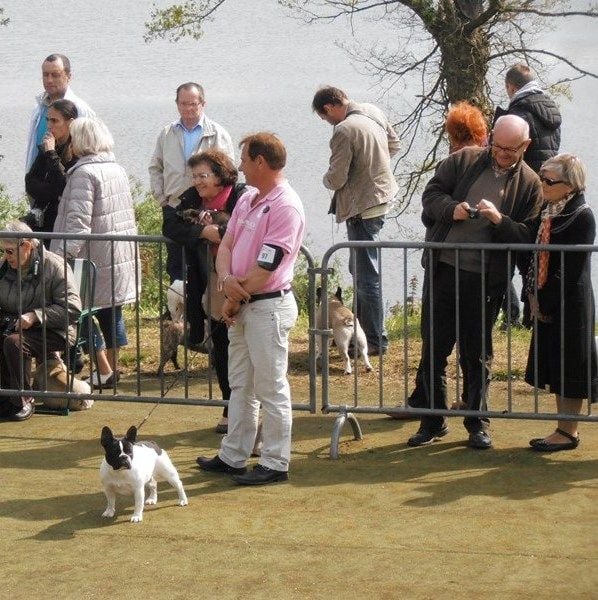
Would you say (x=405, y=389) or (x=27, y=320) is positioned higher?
(x=27, y=320)

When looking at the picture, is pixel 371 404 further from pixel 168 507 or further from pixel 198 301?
pixel 168 507

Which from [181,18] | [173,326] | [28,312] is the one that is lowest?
[173,326]

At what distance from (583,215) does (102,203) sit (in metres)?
2.89

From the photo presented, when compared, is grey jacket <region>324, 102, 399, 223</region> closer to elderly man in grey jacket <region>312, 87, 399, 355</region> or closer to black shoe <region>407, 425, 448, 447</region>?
elderly man in grey jacket <region>312, 87, 399, 355</region>

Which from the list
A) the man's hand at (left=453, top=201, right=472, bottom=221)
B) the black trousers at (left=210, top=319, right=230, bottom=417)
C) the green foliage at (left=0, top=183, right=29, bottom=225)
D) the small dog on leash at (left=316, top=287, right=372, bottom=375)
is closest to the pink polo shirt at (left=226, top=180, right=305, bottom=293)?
the black trousers at (left=210, top=319, right=230, bottom=417)

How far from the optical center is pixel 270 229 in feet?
19.4

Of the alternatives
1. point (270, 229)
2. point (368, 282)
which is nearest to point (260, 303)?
point (270, 229)

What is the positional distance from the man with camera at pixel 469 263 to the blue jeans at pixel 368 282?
139cm

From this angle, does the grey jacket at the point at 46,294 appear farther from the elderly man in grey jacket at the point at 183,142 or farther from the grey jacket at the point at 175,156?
the grey jacket at the point at 175,156

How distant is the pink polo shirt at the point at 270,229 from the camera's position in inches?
232

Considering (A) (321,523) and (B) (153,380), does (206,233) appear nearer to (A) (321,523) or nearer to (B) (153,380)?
(A) (321,523)

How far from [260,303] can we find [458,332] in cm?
121

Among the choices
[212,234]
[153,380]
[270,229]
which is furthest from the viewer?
[153,380]

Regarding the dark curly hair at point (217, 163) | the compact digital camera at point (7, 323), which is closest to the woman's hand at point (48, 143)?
the compact digital camera at point (7, 323)
